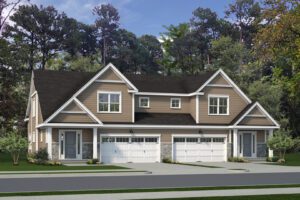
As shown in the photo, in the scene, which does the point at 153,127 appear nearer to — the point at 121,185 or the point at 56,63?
the point at 121,185

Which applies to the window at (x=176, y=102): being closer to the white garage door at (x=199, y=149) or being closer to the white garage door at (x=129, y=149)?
the white garage door at (x=199, y=149)

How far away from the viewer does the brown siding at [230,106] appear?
1793 inches

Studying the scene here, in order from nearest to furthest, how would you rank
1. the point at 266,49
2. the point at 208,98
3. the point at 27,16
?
the point at 266,49
the point at 208,98
the point at 27,16

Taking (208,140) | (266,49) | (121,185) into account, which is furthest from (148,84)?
(121,185)

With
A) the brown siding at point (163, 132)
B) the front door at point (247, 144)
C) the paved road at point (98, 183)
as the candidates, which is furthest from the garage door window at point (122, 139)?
the paved road at point (98, 183)

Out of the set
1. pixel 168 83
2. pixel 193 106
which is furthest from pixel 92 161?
pixel 168 83

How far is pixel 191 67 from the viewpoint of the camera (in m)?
A: 86.6

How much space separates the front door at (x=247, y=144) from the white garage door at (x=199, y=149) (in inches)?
73.5

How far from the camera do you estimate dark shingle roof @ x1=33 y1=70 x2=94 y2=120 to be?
40.9 m

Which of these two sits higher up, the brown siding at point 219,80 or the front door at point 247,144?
the brown siding at point 219,80

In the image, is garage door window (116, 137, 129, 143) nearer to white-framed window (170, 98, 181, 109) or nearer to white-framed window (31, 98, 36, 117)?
white-framed window (170, 98, 181, 109)

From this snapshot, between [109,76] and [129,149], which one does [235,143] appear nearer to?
[129,149]

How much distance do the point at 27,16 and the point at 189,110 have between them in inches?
1607

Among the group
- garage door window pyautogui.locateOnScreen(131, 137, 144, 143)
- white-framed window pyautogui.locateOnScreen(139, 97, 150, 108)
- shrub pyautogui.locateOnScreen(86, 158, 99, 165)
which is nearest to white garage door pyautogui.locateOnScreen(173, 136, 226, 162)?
garage door window pyautogui.locateOnScreen(131, 137, 144, 143)
